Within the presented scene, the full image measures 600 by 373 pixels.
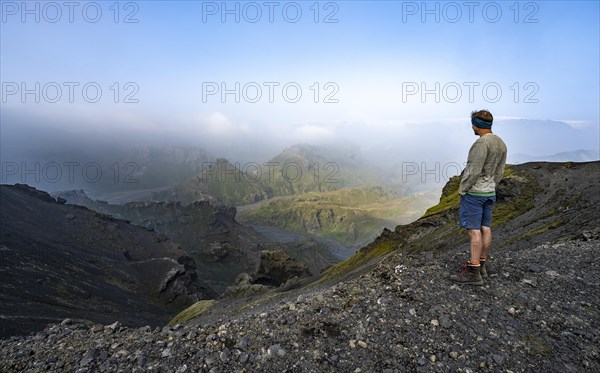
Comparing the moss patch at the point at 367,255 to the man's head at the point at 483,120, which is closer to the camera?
the man's head at the point at 483,120

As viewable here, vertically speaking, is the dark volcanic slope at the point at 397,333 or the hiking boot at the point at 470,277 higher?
the hiking boot at the point at 470,277

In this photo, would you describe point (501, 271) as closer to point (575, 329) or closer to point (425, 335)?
point (575, 329)

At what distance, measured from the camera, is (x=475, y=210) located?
911 cm

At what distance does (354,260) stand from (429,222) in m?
14.6

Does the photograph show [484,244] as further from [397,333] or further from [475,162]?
[397,333]

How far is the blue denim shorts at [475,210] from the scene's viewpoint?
9097 millimetres

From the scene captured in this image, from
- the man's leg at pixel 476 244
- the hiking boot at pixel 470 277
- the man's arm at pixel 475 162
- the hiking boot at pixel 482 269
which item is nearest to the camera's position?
the man's arm at pixel 475 162

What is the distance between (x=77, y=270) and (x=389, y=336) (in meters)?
94.5

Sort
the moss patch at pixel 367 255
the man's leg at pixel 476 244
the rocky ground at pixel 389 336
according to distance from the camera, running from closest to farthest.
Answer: the rocky ground at pixel 389 336 < the man's leg at pixel 476 244 < the moss patch at pixel 367 255

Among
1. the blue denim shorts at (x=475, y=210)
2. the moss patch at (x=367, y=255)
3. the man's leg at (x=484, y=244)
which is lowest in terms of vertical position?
the moss patch at (x=367, y=255)

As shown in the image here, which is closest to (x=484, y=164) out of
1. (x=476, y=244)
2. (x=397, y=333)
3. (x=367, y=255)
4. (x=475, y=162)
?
(x=475, y=162)

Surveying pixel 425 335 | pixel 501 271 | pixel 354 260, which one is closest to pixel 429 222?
pixel 354 260

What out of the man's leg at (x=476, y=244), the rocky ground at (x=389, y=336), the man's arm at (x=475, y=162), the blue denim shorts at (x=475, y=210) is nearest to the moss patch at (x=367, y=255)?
the rocky ground at (x=389, y=336)

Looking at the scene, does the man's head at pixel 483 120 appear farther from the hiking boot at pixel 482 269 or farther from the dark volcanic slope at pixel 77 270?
the dark volcanic slope at pixel 77 270
